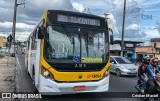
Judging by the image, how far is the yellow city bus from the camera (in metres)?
8.45

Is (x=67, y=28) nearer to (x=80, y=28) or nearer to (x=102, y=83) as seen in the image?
(x=80, y=28)

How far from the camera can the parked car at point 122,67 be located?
63.7 ft

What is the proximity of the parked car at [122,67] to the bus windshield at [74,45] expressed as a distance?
34.4 ft

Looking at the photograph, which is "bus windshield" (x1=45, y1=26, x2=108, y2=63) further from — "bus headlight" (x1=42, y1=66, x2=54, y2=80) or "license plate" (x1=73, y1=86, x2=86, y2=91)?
"license plate" (x1=73, y1=86, x2=86, y2=91)

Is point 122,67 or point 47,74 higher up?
point 47,74

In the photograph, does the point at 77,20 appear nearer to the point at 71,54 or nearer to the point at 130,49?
the point at 71,54

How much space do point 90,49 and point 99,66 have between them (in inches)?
26.6

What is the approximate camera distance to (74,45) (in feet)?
28.8

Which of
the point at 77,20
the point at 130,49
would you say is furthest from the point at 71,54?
the point at 130,49

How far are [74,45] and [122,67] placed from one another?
11.4 m

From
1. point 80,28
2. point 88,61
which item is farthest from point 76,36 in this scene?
point 88,61

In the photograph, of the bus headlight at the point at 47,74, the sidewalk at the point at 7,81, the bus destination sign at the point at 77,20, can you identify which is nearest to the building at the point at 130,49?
the sidewalk at the point at 7,81

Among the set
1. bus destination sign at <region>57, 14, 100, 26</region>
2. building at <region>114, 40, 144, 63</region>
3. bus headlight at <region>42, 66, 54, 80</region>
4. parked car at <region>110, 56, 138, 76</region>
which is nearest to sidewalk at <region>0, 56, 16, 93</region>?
bus headlight at <region>42, 66, 54, 80</region>

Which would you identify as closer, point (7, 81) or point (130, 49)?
point (7, 81)
